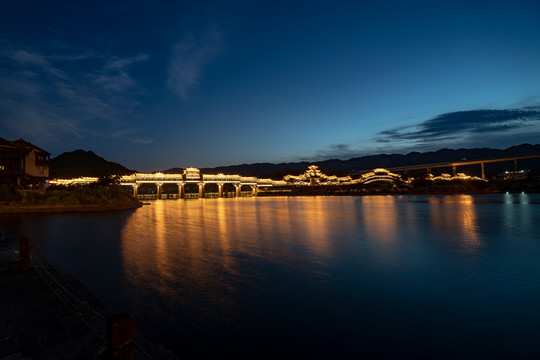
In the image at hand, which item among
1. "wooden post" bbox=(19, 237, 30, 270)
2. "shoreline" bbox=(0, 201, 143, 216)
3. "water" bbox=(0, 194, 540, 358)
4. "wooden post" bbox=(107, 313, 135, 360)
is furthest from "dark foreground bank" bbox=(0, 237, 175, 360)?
"shoreline" bbox=(0, 201, 143, 216)

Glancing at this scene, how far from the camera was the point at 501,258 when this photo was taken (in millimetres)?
13320

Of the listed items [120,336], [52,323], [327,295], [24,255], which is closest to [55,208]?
[24,255]

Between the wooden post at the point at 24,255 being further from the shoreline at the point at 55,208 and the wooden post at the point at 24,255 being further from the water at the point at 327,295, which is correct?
the shoreline at the point at 55,208

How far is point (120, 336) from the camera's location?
3332 millimetres

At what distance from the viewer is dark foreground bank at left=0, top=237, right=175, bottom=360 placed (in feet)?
14.8

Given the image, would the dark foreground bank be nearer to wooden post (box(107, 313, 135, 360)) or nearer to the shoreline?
wooden post (box(107, 313, 135, 360))

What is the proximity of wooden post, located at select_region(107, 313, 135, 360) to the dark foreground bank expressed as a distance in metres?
0.08

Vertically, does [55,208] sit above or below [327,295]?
above

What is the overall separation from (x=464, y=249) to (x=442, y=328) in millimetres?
10877

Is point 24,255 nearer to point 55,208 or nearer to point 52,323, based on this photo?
point 52,323

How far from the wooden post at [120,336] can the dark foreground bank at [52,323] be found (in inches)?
3.1

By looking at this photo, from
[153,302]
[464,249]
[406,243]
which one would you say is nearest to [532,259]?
[464,249]

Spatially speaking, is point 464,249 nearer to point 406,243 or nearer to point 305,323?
point 406,243

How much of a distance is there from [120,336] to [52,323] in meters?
3.42
